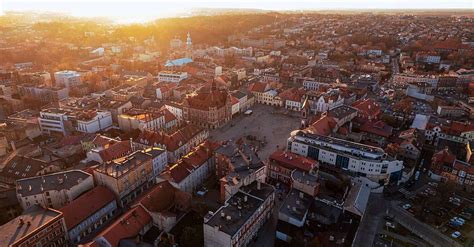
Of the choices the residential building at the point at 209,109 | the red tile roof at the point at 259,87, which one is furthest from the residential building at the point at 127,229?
the red tile roof at the point at 259,87

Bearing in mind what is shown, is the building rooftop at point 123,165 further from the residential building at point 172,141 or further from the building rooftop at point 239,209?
the building rooftop at point 239,209

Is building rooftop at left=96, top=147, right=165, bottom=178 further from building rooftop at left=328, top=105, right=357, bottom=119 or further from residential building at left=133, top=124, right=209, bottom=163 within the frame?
building rooftop at left=328, top=105, right=357, bottom=119

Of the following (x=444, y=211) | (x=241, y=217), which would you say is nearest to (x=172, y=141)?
(x=241, y=217)

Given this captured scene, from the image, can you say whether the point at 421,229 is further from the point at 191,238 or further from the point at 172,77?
the point at 172,77

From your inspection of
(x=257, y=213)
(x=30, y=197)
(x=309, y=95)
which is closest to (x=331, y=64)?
(x=309, y=95)

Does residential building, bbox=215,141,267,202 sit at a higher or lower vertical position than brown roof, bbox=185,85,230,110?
lower

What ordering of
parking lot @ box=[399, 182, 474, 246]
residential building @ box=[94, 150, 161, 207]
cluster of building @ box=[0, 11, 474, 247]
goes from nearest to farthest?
cluster of building @ box=[0, 11, 474, 247], parking lot @ box=[399, 182, 474, 246], residential building @ box=[94, 150, 161, 207]

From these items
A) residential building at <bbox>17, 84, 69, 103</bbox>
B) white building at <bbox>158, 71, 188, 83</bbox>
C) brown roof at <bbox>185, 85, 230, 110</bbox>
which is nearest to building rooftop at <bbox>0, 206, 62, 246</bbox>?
brown roof at <bbox>185, 85, 230, 110</bbox>
